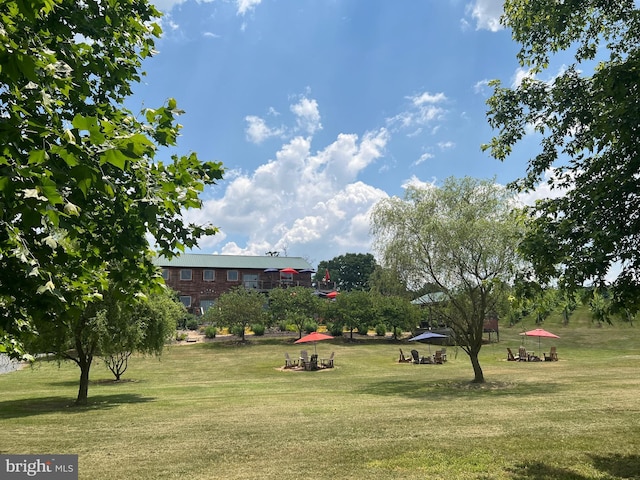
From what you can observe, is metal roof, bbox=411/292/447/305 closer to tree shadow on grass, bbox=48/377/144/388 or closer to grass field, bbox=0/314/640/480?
A: grass field, bbox=0/314/640/480

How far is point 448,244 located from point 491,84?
1250cm

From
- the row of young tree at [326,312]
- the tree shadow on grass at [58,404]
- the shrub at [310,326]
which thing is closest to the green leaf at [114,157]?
the tree shadow on grass at [58,404]

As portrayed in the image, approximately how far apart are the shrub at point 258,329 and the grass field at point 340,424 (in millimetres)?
16998

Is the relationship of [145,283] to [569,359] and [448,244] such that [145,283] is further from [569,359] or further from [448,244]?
[569,359]

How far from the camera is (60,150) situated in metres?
2.91

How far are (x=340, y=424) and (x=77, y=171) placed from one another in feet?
36.4

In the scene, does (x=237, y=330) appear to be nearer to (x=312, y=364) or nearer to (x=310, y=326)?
(x=310, y=326)

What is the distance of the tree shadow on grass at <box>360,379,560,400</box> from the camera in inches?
735

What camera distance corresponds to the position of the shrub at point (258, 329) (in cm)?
4648

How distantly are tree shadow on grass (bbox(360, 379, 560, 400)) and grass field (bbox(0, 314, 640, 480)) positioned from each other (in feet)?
0.32

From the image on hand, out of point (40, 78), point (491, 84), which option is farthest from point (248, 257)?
point (40, 78)

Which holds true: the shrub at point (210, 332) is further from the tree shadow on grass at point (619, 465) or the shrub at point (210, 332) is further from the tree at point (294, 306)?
the tree shadow on grass at point (619, 465)

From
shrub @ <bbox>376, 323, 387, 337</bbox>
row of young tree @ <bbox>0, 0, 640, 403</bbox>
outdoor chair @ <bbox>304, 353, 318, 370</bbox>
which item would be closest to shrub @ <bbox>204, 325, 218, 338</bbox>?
shrub @ <bbox>376, 323, 387, 337</bbox>

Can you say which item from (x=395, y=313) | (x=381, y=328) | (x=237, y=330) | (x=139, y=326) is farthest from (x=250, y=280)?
(x=139, y=326)
